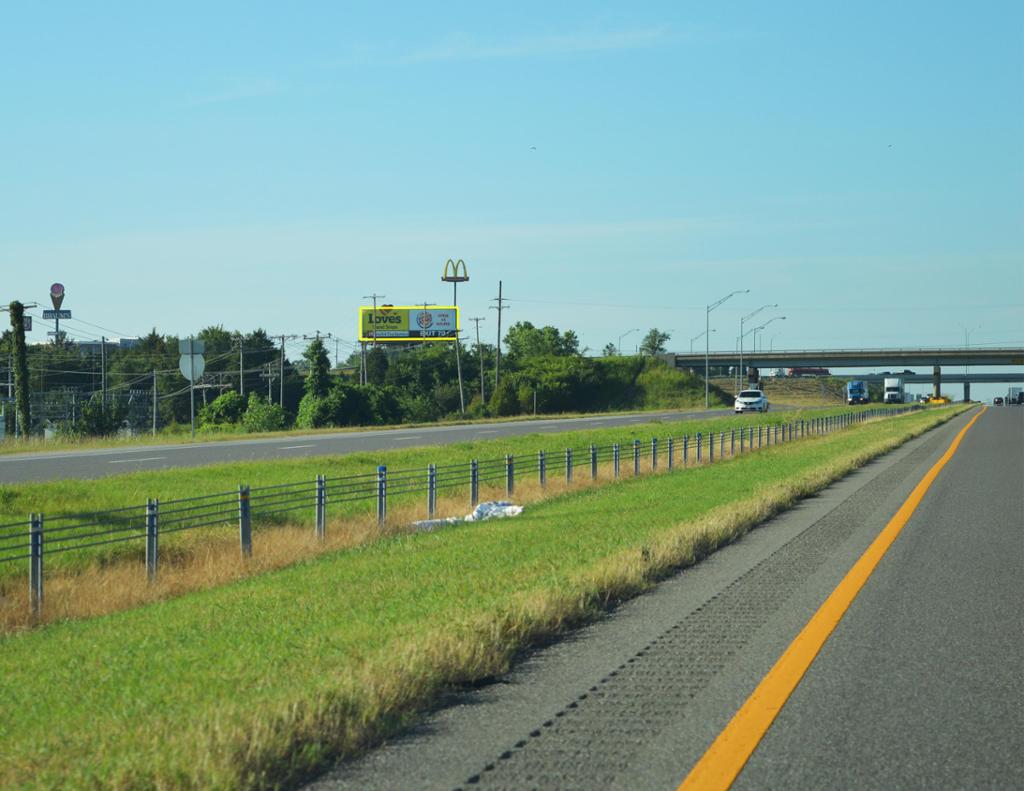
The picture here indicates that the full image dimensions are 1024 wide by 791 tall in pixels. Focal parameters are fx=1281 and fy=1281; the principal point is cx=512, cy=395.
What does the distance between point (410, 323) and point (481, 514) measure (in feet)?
356

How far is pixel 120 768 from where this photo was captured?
548 cm

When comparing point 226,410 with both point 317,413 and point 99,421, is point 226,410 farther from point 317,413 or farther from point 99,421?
point 99,421

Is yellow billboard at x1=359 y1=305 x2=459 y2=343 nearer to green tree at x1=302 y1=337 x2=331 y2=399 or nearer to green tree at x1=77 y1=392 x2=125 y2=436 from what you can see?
green tree at x1=302 y1=337 x2=331 y2=399

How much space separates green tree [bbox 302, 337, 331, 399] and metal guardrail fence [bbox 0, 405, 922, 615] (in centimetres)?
4123

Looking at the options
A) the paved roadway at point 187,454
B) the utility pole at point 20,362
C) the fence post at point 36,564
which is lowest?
the paved roadway at point 187,454

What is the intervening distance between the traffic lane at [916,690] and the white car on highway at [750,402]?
7879 cm

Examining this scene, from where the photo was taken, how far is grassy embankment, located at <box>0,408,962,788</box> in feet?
19.1

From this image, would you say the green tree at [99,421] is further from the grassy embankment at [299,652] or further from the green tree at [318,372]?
the grassy embankment at [299,652]

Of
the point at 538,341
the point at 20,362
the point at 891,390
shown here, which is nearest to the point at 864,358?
the point at 891,390

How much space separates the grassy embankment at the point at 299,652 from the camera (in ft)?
19.1

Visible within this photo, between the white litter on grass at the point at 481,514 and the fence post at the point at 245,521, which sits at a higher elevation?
the fence post at the point at 245,521

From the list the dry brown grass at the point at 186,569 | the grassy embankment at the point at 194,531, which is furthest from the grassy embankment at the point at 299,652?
the grassy embankment at the point at 194,531

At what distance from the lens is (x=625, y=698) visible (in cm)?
706

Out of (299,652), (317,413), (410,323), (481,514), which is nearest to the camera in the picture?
(299,652)
